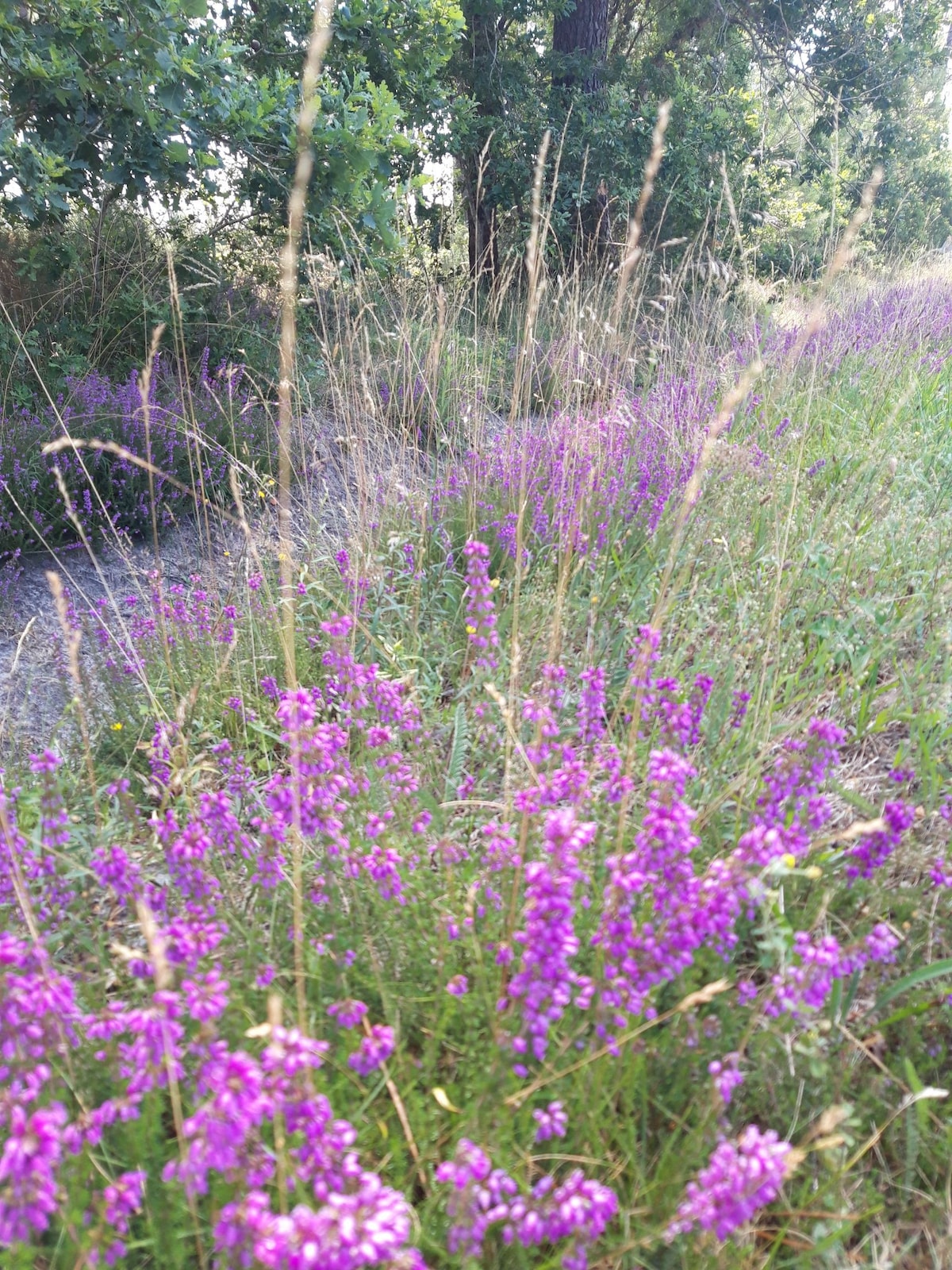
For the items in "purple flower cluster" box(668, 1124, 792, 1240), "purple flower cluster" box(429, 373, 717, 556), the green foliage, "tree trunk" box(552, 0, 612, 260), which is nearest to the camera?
"purple flower cluster" box(668, 1124, 792, 1240)

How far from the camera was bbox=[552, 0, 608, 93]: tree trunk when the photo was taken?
8055mm

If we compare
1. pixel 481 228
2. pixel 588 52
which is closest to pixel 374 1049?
pixel 481 228

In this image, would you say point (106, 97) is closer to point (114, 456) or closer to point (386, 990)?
point (114, 456)

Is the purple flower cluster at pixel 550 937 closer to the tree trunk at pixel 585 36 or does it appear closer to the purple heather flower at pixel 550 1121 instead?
the purple heather flower at pixel 550 1121

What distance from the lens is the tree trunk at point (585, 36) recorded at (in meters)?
8.05

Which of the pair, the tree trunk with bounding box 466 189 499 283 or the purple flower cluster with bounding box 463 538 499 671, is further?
the tree trunk with bounding box 466 189 499 283

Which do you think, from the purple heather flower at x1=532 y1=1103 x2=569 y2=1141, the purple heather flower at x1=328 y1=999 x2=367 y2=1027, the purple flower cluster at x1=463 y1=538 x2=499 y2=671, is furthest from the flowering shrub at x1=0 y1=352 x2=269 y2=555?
the purple heather flower at x1=532 y1=1103 x2=569 y2=1141

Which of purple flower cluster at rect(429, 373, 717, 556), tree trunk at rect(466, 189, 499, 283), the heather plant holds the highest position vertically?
tree trunk at rect(466, 189, 499, 283)

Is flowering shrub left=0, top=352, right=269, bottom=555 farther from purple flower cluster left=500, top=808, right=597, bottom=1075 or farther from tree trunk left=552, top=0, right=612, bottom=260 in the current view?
tree trunk left=552, top=0, right=612, bottom=260

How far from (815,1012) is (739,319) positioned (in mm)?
6403

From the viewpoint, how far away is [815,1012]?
1545 mm

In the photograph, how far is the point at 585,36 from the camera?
8.19 meters

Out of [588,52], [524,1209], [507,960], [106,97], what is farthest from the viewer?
[588,52]

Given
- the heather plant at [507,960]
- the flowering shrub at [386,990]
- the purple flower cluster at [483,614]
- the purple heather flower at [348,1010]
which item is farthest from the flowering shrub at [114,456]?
the purple heather flower at [348,1010]
